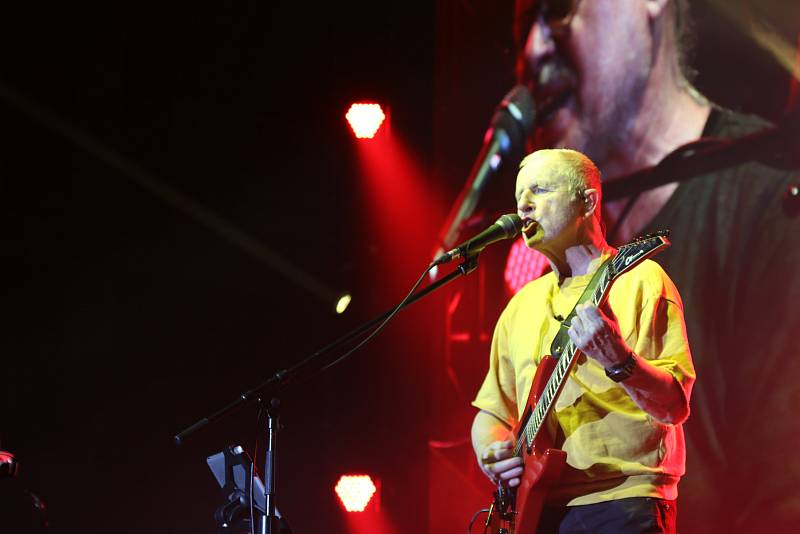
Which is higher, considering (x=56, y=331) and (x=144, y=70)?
(x=144, y=70)

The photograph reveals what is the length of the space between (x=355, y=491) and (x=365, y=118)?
2208 millimetres

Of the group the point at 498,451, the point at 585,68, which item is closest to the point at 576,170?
the point at 498,451

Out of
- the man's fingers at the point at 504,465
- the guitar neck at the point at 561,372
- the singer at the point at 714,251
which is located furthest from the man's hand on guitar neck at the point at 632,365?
the singer at the point at 714,251

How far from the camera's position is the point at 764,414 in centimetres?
357

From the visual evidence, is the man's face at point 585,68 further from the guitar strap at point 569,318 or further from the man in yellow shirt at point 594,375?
the guitar strap at point 569,318

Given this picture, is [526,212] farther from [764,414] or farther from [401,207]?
[401,207]

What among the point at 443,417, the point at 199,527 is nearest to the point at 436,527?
the point at 443,417

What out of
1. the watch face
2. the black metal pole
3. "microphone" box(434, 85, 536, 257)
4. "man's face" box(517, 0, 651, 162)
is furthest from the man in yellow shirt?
"microphone" box(434, 85, 536, 257)

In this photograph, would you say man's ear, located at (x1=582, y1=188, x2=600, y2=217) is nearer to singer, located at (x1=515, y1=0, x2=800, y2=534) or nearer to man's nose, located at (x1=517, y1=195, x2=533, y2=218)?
man's nose, located at (x1=517, y1=195, x2=533, y2=218)

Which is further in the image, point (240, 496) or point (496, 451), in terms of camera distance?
A: point (240, 496)

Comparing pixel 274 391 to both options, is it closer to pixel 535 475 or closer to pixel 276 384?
pixel 276 384

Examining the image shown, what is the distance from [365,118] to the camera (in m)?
5.23

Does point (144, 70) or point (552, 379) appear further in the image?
point (144, 70)

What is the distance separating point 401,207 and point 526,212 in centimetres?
266
